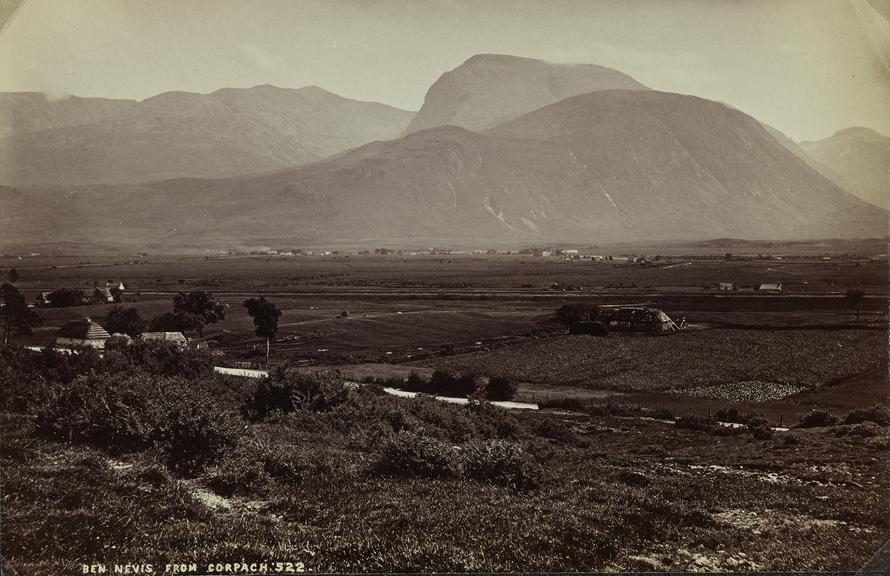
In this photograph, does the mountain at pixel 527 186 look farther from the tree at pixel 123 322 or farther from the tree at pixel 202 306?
the tree at pixel 202 306

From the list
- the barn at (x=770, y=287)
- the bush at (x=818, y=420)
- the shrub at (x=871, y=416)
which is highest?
the barn at (x=770, y=287)

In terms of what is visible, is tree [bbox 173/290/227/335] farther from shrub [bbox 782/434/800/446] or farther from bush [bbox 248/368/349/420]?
shrub [bbox 782/434/800/446]

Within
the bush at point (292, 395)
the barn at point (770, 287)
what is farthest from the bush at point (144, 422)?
the barn at point (770, 287)

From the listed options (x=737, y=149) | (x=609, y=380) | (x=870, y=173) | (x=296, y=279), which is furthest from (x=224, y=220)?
(x=737, y=149)

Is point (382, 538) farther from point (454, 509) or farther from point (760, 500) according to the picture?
point (760, 500)

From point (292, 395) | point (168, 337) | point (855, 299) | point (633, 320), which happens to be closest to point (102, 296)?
point (168, 337)

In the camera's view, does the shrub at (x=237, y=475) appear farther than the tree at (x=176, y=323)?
No
